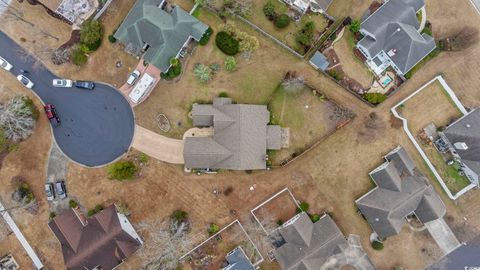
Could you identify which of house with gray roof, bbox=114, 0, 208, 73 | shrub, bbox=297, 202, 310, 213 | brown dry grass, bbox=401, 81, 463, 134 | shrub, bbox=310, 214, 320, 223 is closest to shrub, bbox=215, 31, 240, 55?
house with gray roof, bbox=114, 0, 208, 73

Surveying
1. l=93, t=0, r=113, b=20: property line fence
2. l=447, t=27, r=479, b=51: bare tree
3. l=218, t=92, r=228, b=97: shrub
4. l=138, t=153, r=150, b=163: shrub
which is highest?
l=447, t=27, r=479, b=51: bare tree

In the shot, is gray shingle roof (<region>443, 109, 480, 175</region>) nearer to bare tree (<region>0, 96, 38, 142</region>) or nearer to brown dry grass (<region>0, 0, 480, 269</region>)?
brown dry grass (<region>0, 0, 480, 269</region>)

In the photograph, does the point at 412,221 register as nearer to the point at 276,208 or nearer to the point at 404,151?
the point at 404,151

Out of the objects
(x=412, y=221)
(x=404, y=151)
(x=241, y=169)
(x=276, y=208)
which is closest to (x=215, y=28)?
(x=241, y=169)

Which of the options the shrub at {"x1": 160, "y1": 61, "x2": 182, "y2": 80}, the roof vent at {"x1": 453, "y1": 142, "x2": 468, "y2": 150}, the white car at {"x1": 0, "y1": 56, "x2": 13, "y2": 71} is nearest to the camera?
the roof vent at {"x1": 453, "y1": 142, "x2": 468, "y2": 150}

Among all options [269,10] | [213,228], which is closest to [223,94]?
[269,10]

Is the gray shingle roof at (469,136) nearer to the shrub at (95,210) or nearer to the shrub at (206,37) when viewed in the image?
the shrub at (206,37)

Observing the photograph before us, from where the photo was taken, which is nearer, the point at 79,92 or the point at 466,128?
the point at 466,128

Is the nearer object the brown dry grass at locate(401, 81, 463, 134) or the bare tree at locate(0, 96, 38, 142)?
the bare tree at locate(0, 96, 38, 142)
